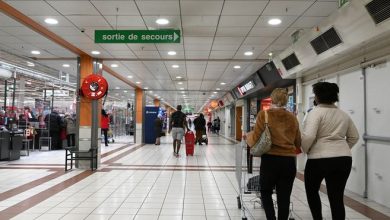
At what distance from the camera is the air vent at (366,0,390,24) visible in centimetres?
382

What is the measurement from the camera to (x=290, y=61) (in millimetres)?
7547

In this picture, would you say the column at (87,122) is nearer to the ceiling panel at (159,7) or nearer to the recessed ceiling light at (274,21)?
the ceiling panel at (159,7)

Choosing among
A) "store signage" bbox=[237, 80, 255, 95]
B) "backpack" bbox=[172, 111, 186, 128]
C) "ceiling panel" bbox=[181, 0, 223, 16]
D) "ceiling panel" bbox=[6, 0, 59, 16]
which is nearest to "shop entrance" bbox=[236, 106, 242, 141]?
"store signage" bbox=[237, 80, 255, 95]

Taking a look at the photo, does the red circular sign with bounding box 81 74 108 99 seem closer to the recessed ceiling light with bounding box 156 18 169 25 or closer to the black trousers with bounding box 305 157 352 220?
the recessed ceiling light with bounding box 156 18 169 25

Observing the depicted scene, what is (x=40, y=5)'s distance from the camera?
504 centimetres

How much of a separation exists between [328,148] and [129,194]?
135 inches

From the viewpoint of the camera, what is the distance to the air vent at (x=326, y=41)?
522cm

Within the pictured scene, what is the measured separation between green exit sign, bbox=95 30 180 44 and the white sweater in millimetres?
3243

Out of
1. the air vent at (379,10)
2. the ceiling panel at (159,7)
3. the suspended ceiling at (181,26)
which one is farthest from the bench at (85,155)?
the air vent at (379,10)

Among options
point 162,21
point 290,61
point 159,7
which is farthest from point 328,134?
point 290,61

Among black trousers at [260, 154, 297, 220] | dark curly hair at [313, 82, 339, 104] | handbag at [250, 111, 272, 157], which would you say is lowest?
black trousers at [260, 154, 297, 220]

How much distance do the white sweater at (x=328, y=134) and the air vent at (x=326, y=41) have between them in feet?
8.66

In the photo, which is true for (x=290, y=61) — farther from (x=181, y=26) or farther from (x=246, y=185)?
(x=246, y=185)

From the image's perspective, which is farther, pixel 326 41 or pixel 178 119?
pixel 178 119
